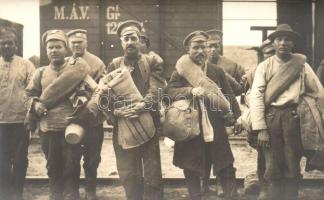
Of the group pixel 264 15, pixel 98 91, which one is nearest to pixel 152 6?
pixel 264 15

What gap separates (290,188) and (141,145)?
136 centimetres

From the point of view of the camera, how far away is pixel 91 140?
13.2 ft

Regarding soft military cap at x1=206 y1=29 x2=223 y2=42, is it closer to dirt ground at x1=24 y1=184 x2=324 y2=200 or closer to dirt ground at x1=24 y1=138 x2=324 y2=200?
dirt ground at x1=24 y1=138 x2=324 y2=200

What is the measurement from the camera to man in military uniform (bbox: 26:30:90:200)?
372 cm

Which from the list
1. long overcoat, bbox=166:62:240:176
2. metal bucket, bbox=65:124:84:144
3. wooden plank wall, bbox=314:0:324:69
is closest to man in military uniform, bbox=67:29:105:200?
metal bucket, bbox=65:124:84:144

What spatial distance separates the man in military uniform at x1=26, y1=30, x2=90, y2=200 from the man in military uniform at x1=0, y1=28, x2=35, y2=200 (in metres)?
0.35

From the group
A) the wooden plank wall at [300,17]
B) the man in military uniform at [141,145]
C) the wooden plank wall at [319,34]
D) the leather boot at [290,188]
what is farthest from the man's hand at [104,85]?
the wooden plank wall at [319,34]

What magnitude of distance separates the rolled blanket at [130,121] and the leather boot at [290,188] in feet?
4.15

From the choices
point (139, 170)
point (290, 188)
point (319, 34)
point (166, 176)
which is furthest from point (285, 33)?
point (166, 176)

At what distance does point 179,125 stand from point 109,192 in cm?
133

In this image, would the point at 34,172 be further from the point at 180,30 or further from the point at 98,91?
the point at 180,30

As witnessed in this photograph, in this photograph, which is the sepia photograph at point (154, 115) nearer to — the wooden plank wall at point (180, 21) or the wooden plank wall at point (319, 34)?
the wooden plank wall at point (319, 34)

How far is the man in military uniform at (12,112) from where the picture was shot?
405 cm

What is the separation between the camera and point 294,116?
367 centimetres
